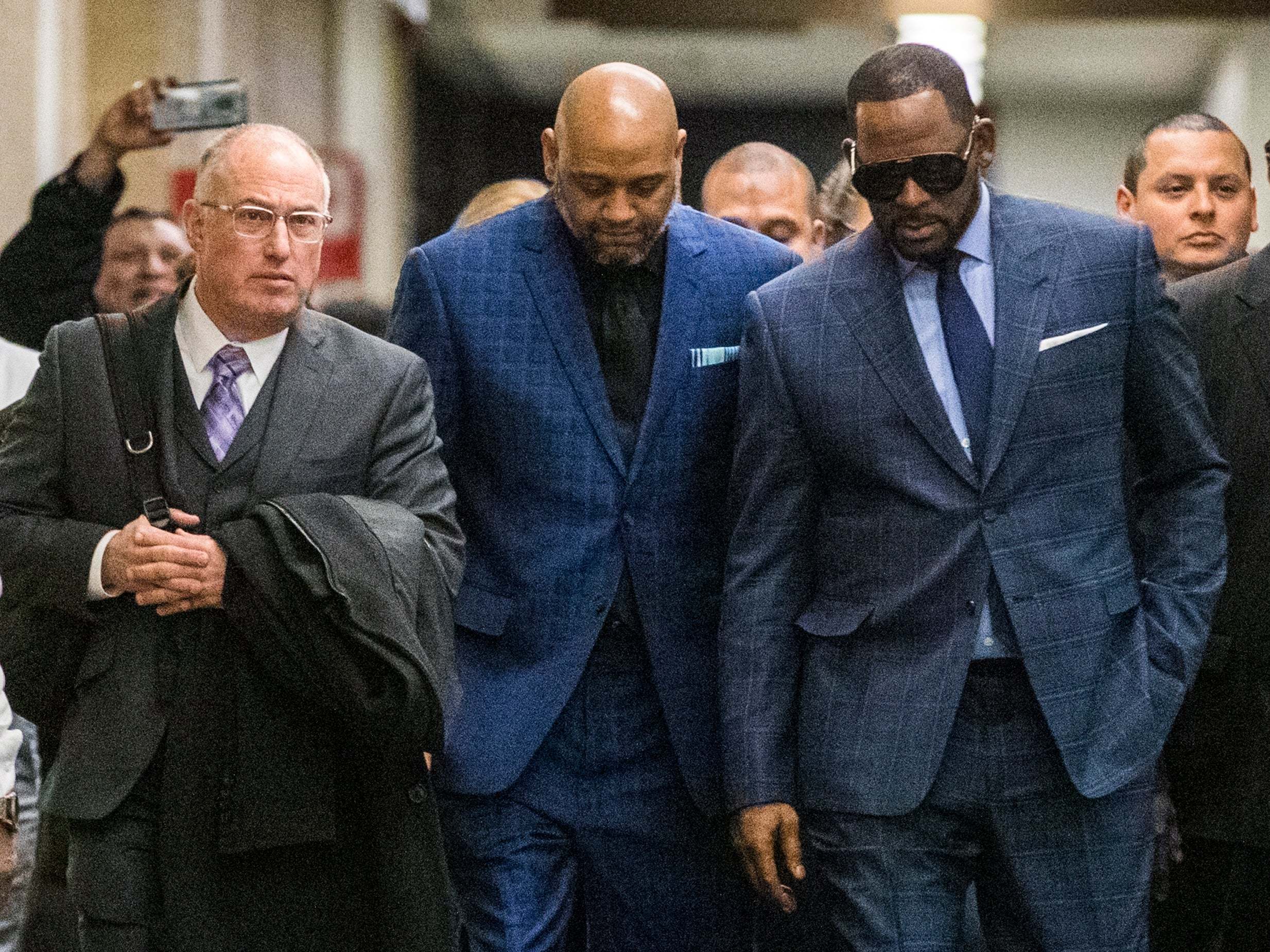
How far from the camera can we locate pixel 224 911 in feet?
13.3

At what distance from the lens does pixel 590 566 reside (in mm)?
4508

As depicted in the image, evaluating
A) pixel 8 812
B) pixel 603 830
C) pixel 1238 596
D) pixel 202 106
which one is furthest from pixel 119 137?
pixel 1238 596

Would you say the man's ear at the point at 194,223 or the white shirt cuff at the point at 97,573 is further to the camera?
the man's ear at the point at 194,223

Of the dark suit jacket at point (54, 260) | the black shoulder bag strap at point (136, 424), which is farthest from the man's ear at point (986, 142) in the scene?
the dark suit jacket at point (54, 260)

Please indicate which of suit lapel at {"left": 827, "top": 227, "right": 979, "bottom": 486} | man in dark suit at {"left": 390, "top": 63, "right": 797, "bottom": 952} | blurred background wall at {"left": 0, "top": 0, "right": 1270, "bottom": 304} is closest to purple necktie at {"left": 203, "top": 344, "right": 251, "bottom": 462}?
man in dark suit at {"left": 390, "top": 63, "right": 797, "bottom": 952}

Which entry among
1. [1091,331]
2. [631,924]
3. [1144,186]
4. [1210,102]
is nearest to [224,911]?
[631,924]

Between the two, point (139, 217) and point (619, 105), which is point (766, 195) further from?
point (619, 105)

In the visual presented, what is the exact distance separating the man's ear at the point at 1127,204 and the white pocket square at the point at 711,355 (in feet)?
5.69

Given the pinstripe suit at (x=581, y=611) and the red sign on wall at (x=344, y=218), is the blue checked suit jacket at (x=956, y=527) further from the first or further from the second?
the red sign on wall at (x=344, y=218)

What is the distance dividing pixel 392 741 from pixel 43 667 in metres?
0.73

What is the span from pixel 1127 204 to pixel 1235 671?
1693mm

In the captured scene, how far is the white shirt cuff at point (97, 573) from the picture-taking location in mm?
4023

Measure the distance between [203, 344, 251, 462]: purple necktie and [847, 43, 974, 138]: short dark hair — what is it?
1.30m

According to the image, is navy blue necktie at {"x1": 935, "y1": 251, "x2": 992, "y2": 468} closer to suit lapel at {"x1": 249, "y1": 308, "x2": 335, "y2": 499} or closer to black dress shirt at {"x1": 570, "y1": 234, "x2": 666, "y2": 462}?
black dress shirt at {"x1": 570, "y1": 234, "x2": 666, "y2": 462}
